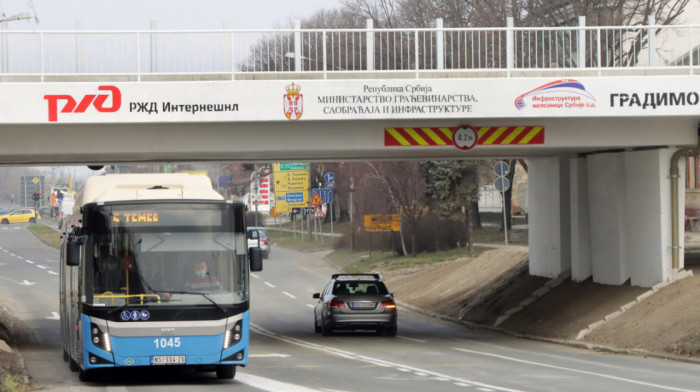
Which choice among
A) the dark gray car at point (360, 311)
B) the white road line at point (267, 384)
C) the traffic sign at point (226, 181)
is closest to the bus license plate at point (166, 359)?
the white road line at point (267, 384)

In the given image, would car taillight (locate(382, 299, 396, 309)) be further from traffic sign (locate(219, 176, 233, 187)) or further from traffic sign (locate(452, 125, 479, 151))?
traffic sign (locate(219, 176, 233, 187))

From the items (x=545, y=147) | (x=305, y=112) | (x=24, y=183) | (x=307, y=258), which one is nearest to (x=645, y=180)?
(x=545, y=147)

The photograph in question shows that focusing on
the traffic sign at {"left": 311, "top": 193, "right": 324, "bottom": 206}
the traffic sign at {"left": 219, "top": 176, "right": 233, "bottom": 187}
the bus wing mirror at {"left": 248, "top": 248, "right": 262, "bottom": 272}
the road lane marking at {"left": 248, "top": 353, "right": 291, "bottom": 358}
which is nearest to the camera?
the bus wing mirror at {"left": 248, "top": 248, "right": 262, "bottom": 272}

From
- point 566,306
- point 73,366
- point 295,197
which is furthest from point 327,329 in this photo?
point 295,197

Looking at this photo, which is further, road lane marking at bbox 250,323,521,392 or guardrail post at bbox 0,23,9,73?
guardrail post at bbox 0,23,9,73

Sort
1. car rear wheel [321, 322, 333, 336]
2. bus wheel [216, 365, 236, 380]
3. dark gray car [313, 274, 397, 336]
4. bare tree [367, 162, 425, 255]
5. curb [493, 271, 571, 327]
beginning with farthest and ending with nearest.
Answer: bare tree [367, 162, 425, 255] < curb [493, 271, 571, 327] < car rear wheel [321, 322, 333, 336] < dark gray car [313, 274, 397, 336] < bus wheel [216, 365, 236, 380]

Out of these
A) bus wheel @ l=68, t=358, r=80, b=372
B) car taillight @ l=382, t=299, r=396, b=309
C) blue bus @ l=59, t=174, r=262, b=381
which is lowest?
car taillight @ l=382, t=299, r=396, b=309

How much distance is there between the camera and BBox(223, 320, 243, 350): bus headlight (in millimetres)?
14859

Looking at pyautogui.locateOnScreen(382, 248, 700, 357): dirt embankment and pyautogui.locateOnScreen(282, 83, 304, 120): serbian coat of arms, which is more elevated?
pyautogui.locateOnScreen(282, 83, 304, 120): serbian coat of arms

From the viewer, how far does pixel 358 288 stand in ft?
91.7

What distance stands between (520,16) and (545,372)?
3372 centimetres

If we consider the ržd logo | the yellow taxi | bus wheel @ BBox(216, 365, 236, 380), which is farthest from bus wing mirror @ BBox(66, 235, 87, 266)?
the yellow taxi

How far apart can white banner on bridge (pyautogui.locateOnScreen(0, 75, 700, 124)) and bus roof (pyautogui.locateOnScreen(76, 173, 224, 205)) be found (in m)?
3.98

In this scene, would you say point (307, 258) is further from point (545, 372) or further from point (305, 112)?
point (545, 372)
